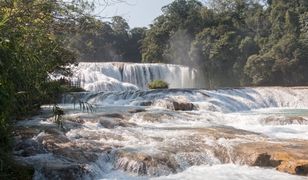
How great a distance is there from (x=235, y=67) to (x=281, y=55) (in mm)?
4072

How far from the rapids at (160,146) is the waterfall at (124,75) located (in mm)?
13359

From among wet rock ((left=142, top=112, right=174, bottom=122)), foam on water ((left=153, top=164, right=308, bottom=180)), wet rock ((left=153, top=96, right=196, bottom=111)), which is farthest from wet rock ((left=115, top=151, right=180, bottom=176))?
wet rock ((left=153, top=96, right=196, bottom=111))

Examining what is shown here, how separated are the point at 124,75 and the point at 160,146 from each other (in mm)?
20591

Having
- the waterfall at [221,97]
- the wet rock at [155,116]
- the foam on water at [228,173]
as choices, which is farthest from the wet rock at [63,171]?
the waterfall at [221,97]

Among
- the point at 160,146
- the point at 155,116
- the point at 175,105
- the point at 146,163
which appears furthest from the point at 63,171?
the point at 175,105

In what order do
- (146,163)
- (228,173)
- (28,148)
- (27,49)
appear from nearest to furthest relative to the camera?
(27,49)
(228,173)
(146,163)
(28,148)

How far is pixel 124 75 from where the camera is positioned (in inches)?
1161

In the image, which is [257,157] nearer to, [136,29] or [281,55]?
[281,55]

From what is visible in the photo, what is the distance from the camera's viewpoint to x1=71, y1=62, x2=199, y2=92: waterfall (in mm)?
27141

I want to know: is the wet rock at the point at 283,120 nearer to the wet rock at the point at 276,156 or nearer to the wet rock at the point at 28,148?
the wet rock at the point at 276,156

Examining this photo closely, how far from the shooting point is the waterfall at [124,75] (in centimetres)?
2714

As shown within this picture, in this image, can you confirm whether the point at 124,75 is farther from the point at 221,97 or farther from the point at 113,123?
the point at 113,123

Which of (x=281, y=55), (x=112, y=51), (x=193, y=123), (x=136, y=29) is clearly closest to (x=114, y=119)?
(x=193, y=123)

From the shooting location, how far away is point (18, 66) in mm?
4512
